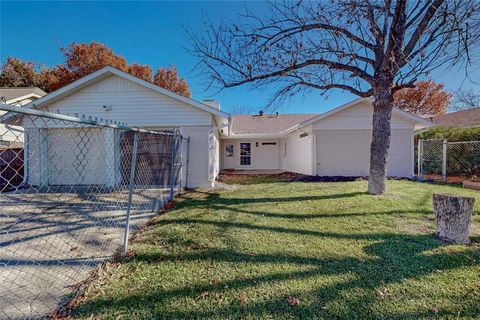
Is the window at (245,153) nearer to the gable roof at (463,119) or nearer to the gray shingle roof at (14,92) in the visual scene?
the gable roof at (463,119)

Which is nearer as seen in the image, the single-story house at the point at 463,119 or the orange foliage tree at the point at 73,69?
the single-story house at the point at 463,119

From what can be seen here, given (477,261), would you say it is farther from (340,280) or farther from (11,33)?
(11,33)

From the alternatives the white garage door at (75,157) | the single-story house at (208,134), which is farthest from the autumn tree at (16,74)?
the white garage door at (75,157)

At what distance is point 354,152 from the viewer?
38.2ft

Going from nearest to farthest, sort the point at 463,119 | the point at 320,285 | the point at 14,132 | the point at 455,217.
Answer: the point at 320,285, the point at 455,217, the point at 14,132, the point at 463,119

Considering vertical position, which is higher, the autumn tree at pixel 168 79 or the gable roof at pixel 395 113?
the autumn tree at pixel 168 79

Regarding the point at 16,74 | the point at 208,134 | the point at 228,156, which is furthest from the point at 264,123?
the point at 16,74

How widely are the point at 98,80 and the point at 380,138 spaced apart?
10.5 metres

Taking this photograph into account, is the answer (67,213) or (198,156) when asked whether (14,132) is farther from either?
(198,156)

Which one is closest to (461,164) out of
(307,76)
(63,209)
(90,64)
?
(307,76)

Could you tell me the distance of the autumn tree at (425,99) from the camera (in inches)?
974

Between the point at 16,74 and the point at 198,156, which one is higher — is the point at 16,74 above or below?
above

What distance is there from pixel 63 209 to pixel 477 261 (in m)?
8.20

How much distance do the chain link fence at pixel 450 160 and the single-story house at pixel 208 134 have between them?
1.26 m
